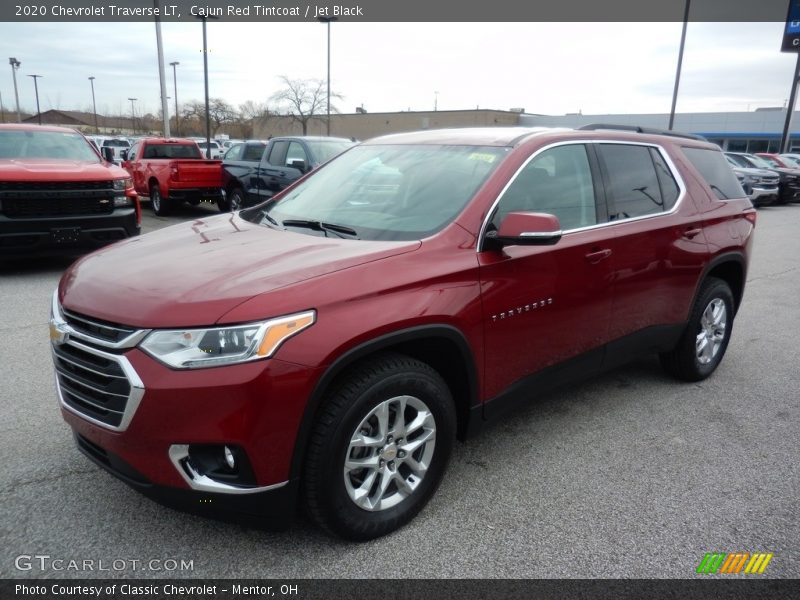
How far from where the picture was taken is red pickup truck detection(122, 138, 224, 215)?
13117mm

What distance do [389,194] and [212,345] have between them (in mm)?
1554

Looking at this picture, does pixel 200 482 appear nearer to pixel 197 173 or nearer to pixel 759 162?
pixel 197 173

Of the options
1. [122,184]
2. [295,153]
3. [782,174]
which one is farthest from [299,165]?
[782,174]

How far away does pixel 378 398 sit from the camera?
98.7 inches

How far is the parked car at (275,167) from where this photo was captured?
11562 millimetres

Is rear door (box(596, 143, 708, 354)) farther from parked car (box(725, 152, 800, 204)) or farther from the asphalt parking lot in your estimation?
parked car (box(725, 152, 800, 204))

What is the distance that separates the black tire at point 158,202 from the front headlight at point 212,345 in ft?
40.1

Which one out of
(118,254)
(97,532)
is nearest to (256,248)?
(118,254)

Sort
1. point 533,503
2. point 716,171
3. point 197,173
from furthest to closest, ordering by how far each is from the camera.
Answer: point 197,173, point 716,171, point 533,503

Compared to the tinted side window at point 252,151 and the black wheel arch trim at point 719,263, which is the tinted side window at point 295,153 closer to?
the tinted side window at point 252,151

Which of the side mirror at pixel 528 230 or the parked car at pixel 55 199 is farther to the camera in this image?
the parked car at pixel 55 199

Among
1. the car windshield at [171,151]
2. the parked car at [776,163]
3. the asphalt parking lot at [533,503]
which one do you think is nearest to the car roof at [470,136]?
the asphalt parking lot at [533,503]

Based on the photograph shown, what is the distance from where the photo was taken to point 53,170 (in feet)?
24.2

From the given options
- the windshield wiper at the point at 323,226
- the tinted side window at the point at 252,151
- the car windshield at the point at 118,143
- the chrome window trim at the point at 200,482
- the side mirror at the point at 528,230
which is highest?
the side mirror at the point at 528,230
